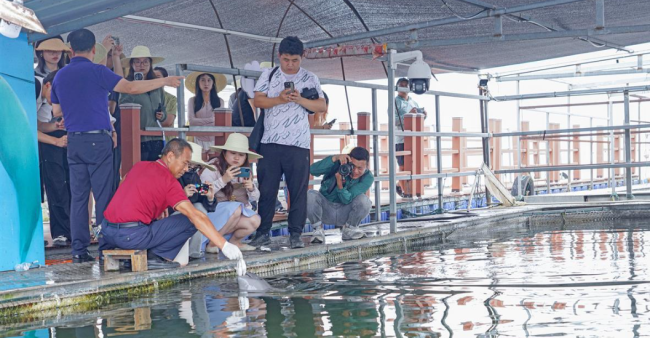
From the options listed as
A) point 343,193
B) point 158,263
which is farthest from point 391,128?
point 158,263

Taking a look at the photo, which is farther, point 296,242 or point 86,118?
point 296,242

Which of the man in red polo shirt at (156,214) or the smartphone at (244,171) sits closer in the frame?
the man in red polo shirt at (156,214)

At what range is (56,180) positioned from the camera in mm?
6219

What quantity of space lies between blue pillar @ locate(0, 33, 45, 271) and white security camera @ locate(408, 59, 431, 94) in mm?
3809

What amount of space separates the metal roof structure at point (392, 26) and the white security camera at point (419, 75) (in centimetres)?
34

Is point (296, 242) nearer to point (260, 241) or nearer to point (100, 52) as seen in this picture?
point (260, 241)

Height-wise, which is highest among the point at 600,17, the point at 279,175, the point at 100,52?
the point at 600,17

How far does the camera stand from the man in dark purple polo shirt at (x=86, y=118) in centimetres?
533

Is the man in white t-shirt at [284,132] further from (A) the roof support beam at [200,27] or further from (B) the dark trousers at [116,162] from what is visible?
(A) the roof support beam at [200,27]

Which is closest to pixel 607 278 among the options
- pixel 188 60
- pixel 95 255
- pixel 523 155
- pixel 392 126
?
pixel 392 126

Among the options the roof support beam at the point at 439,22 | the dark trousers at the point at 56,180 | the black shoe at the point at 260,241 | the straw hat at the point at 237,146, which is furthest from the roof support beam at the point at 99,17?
the roof support beam at the point at 439,22

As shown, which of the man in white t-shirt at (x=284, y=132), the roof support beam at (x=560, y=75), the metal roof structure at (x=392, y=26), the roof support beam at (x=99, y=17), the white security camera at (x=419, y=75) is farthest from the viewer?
the roof support beam at (x=560, y=75)

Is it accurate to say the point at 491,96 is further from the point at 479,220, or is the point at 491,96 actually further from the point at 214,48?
the point at 214,48

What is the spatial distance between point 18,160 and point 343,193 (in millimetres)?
2765
